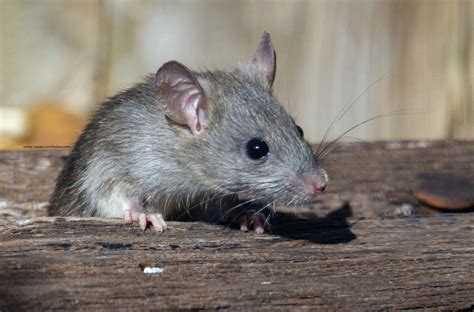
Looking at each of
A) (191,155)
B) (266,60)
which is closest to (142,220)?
(191,155)

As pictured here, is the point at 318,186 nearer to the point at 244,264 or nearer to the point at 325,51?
the point at 244,264

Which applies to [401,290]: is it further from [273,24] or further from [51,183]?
[273,24]

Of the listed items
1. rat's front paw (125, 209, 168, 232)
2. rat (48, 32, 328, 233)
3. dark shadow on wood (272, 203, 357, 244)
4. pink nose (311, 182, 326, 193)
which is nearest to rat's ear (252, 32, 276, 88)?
rat (48, 32, 328, 233)

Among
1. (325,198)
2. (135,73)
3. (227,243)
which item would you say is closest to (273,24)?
(135,73)

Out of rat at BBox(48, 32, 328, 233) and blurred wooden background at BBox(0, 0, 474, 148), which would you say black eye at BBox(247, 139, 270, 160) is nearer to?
rat at BBox(48, 32, 328, 233)

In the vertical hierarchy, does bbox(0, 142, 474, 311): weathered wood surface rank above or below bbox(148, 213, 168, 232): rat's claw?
below

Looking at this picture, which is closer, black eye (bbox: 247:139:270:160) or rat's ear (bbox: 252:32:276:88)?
black eye (bbox: 247:139:270:160)
